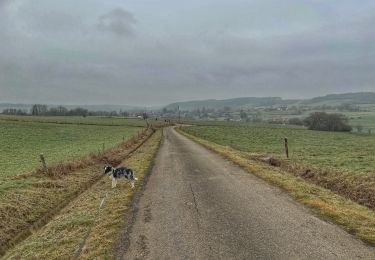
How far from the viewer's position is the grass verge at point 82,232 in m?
9.08

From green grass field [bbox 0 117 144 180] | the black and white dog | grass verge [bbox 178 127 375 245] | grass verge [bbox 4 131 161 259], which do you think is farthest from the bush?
grass verge [bbox 4 131 161 259]

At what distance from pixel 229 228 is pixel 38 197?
903 centimetres

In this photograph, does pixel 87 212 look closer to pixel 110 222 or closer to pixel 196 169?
pixel 110 222

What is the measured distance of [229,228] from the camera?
9945 mm

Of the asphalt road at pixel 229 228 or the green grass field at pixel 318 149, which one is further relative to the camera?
the green grass field at pixel 318 149

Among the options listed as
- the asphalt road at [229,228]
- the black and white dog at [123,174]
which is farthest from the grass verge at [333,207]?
the black and white dog at [123,174]

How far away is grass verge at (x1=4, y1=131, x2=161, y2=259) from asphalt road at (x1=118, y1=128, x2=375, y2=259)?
51 centimetres

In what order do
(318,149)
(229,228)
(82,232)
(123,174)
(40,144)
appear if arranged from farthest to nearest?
1. (40,144)
2. (318,149)
3. (123,174)
4. (82,232)
5. (229,228)

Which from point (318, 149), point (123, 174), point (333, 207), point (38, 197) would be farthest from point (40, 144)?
point (333, 207)

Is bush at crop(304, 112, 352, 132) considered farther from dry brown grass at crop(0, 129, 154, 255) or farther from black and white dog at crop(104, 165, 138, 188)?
black and white dog at crop(104, 165, 138, 188)

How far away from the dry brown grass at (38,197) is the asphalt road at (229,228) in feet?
11.9

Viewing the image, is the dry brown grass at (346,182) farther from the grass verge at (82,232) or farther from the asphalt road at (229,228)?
the grass verge at (82,232)

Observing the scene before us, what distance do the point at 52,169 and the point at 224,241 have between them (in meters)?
14.4

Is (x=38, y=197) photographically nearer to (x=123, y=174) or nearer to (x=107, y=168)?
(x=123, y=174)
